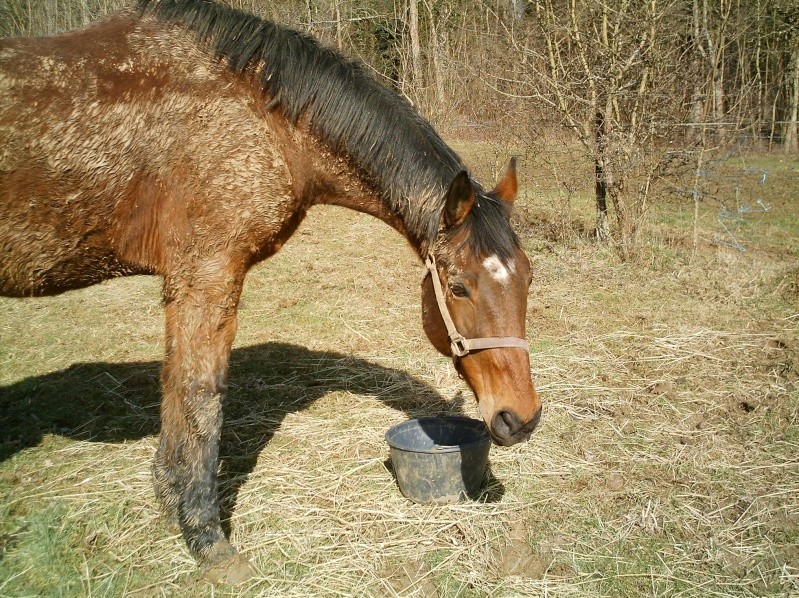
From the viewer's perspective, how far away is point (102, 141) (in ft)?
8.93

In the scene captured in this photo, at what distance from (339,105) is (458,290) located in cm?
120

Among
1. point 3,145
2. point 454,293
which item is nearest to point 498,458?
point 454,293

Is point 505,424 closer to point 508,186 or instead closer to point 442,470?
point 442,470

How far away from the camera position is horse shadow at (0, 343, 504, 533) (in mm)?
4086

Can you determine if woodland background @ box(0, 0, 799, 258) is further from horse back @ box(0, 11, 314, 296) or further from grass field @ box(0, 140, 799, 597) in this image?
horse back @ box(0, 11, 314, 296)

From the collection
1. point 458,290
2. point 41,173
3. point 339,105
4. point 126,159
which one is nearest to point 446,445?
point 458,290

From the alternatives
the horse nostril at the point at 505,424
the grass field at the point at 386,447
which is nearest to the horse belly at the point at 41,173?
the grass field at the point at 386,447

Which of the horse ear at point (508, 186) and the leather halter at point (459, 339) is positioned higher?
the horse ear at point (508, 186)

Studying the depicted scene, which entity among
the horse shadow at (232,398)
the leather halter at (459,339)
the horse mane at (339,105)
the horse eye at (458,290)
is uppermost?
the horse mane at (339,105)

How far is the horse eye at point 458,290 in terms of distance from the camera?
2.75m

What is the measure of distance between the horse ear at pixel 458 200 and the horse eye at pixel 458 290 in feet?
0.97

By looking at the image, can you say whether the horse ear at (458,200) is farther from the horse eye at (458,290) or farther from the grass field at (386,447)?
the grass field at (386,447)

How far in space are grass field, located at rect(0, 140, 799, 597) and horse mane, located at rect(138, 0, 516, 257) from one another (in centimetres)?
166

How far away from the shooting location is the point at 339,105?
3.06 meters
